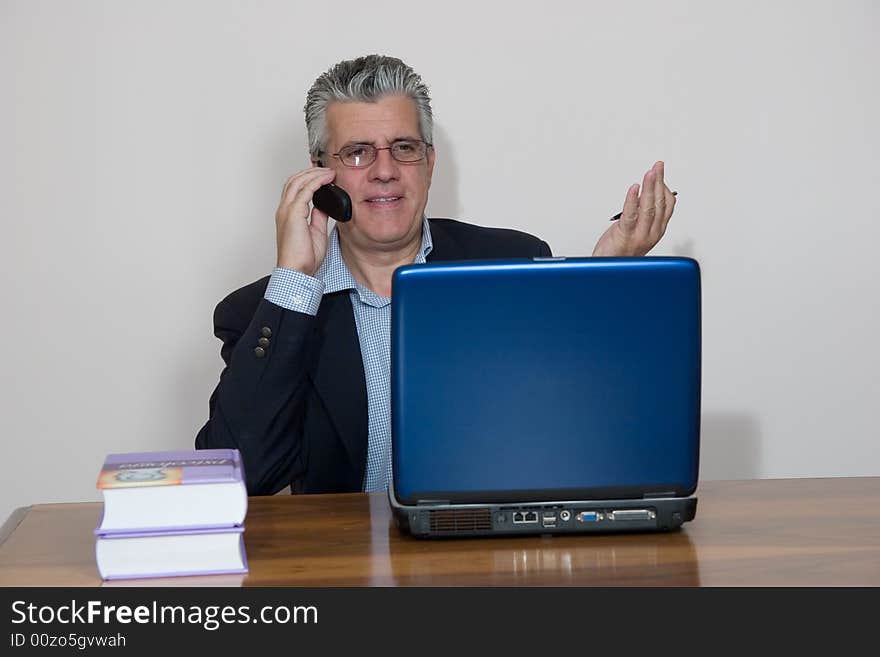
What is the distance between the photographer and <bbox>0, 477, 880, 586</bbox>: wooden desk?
1393 mm

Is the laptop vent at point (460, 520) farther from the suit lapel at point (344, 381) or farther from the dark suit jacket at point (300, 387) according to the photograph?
the suit lapel at point (344, 381)

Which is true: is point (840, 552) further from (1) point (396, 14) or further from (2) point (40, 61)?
(2) point (40, 61)

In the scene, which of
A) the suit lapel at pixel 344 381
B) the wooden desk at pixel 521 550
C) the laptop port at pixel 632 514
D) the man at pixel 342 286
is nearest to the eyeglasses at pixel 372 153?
the man at pixel 342 286

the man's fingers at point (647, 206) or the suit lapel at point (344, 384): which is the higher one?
the man's fingers at point (647, 206)

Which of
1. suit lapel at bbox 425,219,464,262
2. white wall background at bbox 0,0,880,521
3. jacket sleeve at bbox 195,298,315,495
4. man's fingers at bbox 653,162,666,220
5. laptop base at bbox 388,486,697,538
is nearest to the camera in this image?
laptop base at bbox 388,486,697,538

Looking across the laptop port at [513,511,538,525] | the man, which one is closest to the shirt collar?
the man

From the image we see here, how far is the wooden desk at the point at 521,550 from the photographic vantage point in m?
1.39

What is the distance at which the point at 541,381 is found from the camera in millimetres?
1483

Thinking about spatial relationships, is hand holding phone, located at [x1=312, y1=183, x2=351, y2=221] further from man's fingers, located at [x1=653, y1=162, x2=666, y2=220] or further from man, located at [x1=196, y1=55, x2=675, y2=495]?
man's fingers, located at [x1=653, y1=162, x2=666, y2=220]

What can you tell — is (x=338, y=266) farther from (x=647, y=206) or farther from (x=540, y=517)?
(x=540, y=517)

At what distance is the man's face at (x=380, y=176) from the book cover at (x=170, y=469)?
87 cm

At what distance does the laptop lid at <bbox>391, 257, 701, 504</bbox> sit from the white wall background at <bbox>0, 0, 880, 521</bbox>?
1.61 m

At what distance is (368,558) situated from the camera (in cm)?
149
